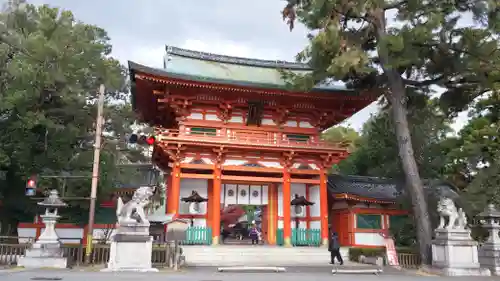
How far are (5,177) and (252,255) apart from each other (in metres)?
10.7

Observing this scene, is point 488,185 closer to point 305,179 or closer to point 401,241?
point 401,241

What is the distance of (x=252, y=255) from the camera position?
55.1 ft

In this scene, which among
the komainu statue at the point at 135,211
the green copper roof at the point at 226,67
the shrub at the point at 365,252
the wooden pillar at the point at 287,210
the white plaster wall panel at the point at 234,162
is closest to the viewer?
the komainu statue at the point at 135,211

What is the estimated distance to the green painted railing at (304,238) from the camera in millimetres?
18578

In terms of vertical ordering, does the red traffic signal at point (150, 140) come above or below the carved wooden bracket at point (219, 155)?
above

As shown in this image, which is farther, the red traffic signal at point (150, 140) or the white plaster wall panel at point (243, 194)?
the white plaster wall panel at point (243, 194)

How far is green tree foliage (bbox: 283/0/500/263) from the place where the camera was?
50.2 feet

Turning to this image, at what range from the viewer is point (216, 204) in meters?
18.0

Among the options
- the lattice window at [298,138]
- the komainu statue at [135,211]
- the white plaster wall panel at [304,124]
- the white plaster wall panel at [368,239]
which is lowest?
the white plaster wall panel at [368,239]

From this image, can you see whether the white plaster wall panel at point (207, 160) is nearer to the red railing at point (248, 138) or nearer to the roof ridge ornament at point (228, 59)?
the red railing at point (248, 138)

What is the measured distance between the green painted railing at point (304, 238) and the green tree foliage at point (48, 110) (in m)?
8.11

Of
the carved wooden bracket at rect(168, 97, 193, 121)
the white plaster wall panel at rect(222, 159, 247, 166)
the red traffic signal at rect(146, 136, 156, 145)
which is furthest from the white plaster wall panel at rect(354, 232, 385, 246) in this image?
the red traffic signal at rect(146, 136, 156, 145)

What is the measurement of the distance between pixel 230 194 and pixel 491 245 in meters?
11.0

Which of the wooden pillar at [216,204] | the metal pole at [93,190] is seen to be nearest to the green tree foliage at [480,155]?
the wooden pillar at [216,204]
